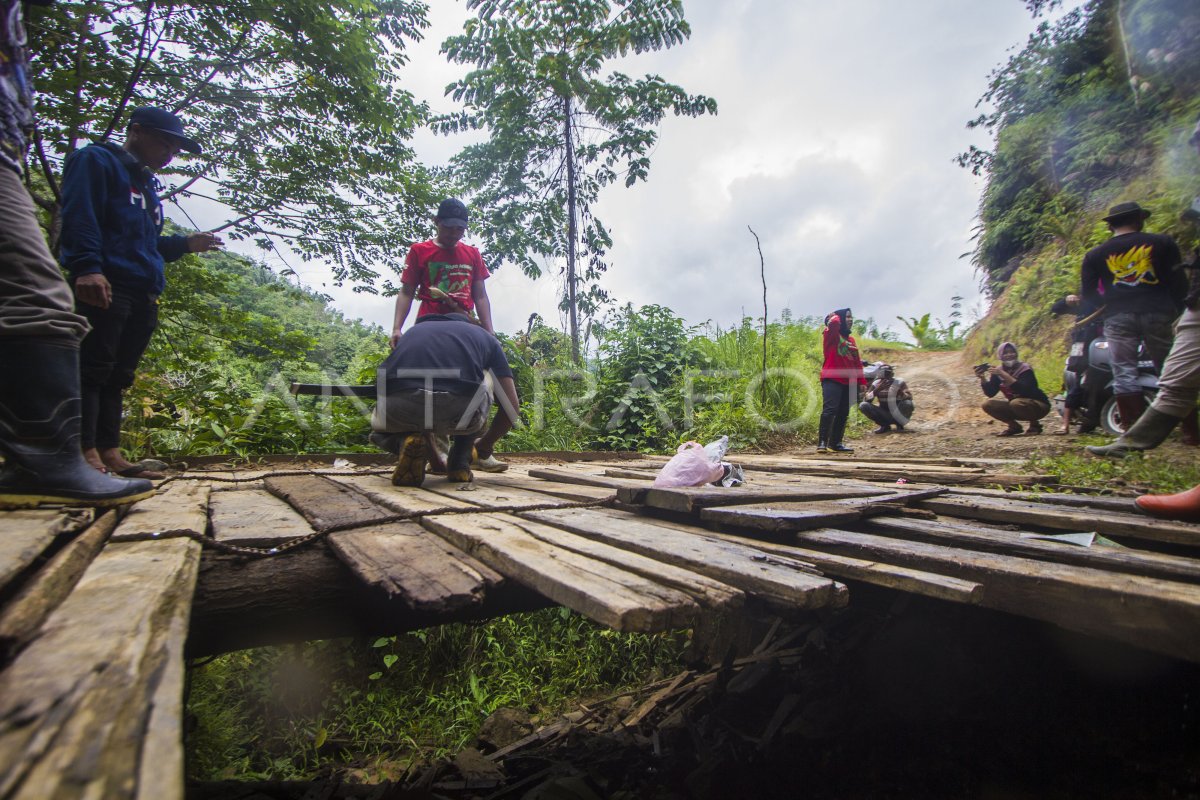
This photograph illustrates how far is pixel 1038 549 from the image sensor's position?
150 cm

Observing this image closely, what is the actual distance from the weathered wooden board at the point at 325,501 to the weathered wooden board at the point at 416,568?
0.48ft

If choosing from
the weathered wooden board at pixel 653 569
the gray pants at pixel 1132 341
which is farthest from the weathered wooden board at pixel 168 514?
the gray pants at pixel 1132 341

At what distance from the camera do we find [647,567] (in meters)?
1.34

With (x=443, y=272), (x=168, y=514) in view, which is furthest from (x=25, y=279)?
(x=443, y=272)

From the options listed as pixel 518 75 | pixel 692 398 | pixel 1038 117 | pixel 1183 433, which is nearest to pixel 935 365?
pixel 1038 117

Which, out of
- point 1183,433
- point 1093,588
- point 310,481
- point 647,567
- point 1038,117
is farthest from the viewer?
point 1038,117

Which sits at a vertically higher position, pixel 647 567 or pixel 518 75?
pixel 518 75

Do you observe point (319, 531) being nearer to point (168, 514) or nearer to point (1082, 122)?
point (168, 514)

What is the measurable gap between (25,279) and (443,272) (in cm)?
195

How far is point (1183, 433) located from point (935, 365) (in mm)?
12228

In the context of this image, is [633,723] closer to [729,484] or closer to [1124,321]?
[729,484]

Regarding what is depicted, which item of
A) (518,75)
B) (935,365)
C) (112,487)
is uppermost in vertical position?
(518,75)

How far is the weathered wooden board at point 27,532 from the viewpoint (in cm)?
104

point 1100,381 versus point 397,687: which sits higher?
point 1100,381
